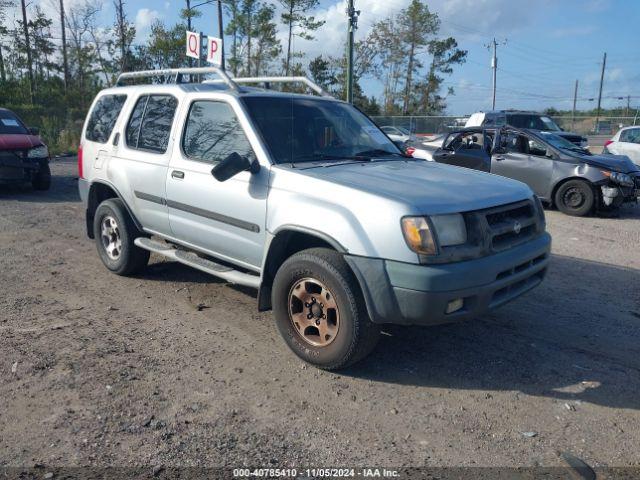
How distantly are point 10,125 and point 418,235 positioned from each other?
37.6ft

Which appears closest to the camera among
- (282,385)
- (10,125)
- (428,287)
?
(428,287)

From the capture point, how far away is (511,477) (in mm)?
2771

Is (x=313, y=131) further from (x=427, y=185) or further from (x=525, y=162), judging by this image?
(x=525, y=162)

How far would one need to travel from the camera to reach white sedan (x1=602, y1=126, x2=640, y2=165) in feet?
43.8

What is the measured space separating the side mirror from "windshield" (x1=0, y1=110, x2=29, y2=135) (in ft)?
32.1

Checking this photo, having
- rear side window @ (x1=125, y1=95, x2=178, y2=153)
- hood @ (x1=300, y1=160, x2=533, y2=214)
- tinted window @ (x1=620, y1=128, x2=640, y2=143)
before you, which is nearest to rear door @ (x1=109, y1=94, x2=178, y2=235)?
rear side window @ (x1=125, y1=95, x2=178, y2=153)

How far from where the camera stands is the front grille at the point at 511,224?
3654 millimetres

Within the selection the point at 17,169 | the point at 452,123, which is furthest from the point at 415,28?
the point at 17,169

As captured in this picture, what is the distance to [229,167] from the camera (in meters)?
3.95

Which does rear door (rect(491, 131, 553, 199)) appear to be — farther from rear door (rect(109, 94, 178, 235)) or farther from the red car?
the red car

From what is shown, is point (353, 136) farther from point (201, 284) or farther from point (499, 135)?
point (499, 135)

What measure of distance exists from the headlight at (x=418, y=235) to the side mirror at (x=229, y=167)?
134cm

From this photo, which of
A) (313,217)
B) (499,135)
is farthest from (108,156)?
(499,135)

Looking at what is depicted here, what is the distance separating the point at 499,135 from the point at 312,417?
8825mm
